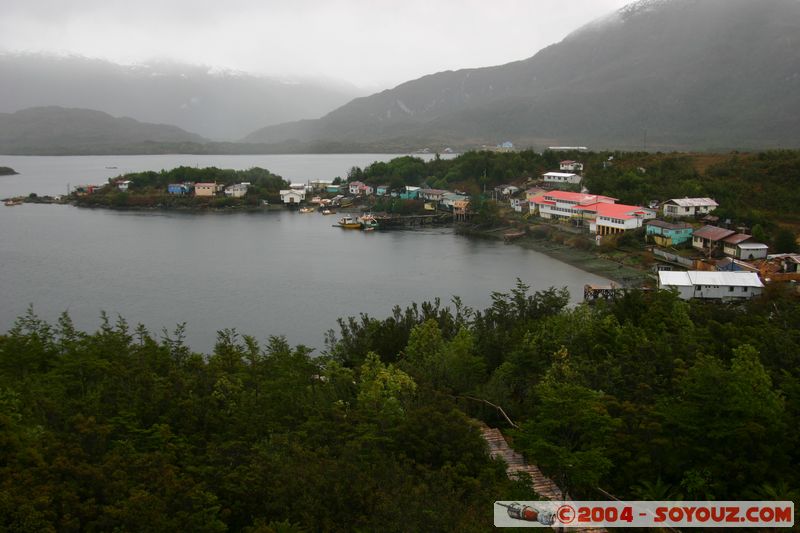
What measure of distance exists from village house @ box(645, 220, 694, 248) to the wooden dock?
11106 millimetres

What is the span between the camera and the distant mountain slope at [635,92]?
41.4 m

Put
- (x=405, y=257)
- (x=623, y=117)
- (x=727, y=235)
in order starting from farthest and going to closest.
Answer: (x=623, y=117)
(x=405, y=257)
(x=727, y=235)

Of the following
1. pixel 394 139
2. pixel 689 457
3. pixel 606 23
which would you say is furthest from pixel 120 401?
pixel 606 23

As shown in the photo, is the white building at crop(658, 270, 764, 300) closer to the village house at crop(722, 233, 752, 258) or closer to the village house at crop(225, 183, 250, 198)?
the village house at crop(722, 233, 752, 258)

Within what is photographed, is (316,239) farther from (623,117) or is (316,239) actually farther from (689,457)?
(623,117)

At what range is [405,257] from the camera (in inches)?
656

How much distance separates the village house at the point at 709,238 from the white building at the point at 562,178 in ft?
28.3

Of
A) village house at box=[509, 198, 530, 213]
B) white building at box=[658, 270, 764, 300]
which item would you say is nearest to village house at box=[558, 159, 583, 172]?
village house at box=[509, 198, 530, 213]

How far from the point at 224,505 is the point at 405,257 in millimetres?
13258

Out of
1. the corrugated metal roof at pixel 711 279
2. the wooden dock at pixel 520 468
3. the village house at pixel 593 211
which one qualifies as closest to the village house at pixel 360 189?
the village house at pixel 593 211

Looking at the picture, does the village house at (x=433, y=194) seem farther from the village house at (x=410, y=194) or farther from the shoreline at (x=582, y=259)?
the shoreline at (x=582, y=259)

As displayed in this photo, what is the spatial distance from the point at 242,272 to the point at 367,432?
443 inches

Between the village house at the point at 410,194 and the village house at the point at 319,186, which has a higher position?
the village house at the point at 319,186

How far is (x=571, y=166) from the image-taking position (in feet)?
80.1
